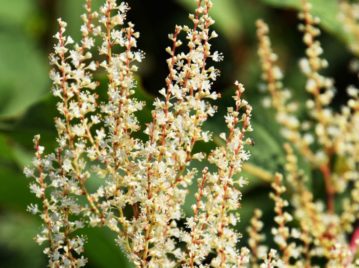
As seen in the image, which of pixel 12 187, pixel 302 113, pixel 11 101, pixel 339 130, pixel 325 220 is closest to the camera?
pixel 325 220

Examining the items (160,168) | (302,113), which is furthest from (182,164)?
(302,113)

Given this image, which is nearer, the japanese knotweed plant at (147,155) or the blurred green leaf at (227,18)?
the japanese knotweed plant at (147,155)

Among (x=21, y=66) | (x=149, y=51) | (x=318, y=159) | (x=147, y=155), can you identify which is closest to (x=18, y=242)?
(x=21, y=66)

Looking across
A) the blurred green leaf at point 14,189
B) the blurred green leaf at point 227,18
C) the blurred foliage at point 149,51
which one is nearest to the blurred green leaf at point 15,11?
the blurred foliage at point 149,51

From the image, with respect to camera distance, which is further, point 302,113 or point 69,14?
point 69,14

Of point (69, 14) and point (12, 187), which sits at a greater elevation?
point (69, 14)

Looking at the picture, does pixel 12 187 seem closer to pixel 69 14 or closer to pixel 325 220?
pixel 325 220

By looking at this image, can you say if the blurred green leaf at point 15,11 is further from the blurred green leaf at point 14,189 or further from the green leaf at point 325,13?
the green leaf at point 325,13

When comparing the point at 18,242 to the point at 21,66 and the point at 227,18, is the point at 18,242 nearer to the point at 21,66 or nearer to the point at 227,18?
the point at 21,66
